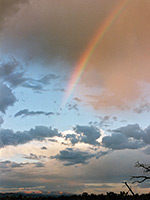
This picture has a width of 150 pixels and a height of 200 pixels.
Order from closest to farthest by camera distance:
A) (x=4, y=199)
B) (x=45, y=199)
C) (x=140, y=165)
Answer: (x=4, y=199)
(x=45, y=199)
(x=140, y=165)

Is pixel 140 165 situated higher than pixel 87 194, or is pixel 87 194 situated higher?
pixel 140 165

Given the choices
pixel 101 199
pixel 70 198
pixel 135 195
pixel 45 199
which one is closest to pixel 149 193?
pixel 135 195

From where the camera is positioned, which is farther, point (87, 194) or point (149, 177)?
point (149, 177)

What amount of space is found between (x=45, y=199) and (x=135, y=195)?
7.65m

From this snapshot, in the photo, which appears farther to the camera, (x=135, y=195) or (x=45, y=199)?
(x=45, y=199)

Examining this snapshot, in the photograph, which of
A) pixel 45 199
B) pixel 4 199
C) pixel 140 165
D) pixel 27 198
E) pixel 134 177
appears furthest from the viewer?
pixel 140 165

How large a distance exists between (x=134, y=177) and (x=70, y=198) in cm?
689

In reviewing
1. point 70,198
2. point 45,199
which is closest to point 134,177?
point 70,198

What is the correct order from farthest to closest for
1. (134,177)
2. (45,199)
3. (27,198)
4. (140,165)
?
(140,165)
(134,177)
(45,199)
(27,198)

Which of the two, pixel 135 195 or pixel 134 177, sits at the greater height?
pixel 134 177

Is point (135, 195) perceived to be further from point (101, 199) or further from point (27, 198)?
point (27, 198)

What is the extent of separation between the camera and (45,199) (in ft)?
68.5

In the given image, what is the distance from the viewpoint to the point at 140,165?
24.8 meters

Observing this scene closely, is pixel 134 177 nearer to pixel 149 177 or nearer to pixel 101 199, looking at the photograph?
pixel 149 177
